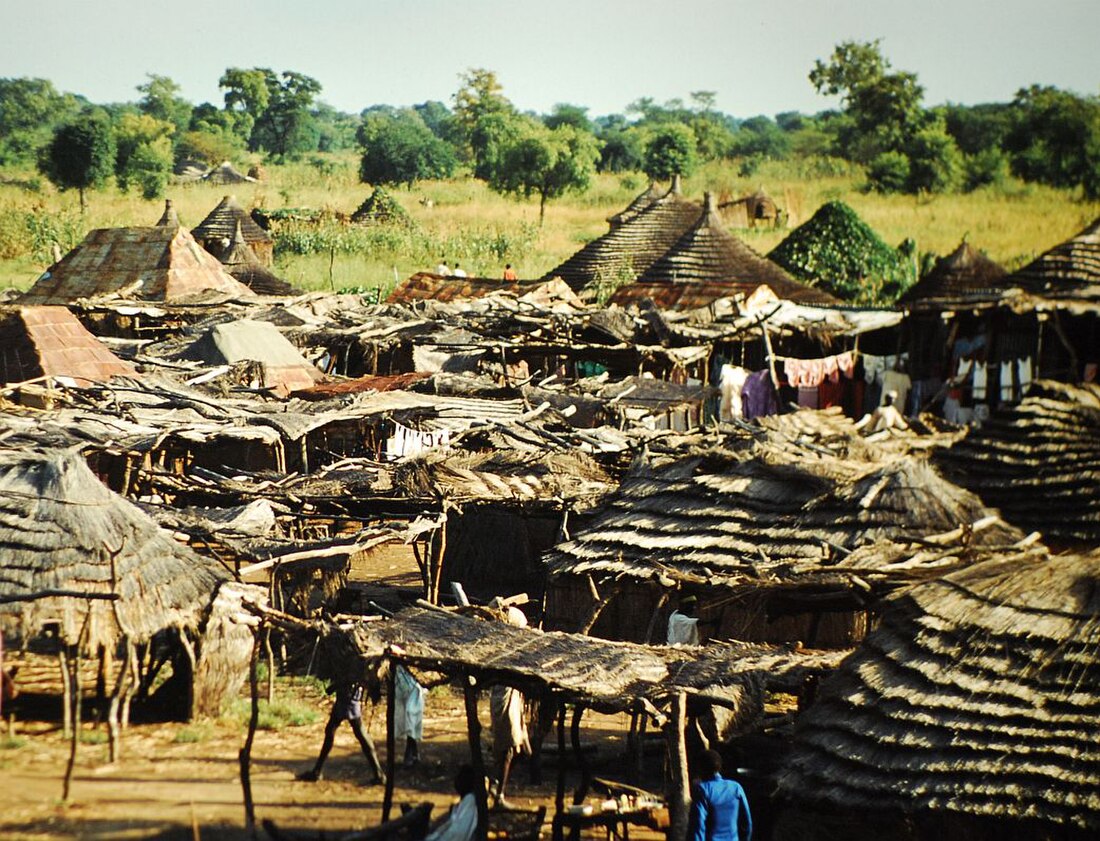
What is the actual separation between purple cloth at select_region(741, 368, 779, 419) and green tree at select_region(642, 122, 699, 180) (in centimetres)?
4075

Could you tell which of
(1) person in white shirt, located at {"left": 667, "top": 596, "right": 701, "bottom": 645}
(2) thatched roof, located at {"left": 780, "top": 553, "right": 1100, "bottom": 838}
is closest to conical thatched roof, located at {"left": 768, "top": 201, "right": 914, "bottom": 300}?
(1) person in white shirt, located at {"left": 667, "top": 596, "right": 701, "bottom": 645}

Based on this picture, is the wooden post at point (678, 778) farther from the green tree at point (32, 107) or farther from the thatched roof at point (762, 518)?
the green tree at point (32, 107)

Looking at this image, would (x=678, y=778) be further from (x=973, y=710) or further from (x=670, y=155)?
(x=670, y=155)

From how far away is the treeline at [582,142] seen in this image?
5197 cm

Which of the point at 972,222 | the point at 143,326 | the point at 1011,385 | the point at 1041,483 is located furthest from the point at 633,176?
the point at 1041,483

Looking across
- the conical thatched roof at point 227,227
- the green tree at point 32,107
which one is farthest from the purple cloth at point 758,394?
the green tree at point 32,107

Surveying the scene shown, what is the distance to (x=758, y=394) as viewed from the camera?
2222 centimetres

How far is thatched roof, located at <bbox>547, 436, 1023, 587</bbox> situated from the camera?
36.9 ft

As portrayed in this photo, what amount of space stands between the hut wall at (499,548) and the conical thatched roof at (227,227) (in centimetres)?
2698

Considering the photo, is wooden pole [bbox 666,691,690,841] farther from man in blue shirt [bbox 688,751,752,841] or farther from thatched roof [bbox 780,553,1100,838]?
thatched roof [bbox 780,553,1100,838]

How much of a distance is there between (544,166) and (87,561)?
42617 mm

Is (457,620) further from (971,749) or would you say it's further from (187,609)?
(971,749)

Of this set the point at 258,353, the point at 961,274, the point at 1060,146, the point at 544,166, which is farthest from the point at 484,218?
the point at 258,353

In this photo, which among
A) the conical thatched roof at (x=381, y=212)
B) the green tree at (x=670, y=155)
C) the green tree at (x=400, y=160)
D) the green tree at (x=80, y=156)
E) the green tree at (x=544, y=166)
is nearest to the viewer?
the conical thatched roof at (x=381, y=212)
